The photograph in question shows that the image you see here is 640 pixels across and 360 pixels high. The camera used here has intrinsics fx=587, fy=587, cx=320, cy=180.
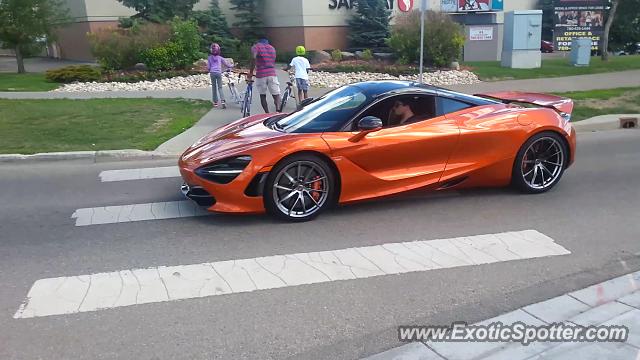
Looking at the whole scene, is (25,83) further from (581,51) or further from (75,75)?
(581,51)

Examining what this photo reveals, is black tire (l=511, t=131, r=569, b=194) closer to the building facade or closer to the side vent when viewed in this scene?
the side vent

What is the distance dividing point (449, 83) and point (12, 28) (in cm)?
1682

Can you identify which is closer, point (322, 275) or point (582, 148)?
point (322, 275)

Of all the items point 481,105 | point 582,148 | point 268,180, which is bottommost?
point 582,148

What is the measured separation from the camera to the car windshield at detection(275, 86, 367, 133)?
20.2 ft

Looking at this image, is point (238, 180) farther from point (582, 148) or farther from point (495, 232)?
point (582, 148)

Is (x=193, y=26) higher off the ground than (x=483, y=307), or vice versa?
(x=193, y=26)

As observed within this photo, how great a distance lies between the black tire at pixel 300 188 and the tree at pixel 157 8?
23.1m

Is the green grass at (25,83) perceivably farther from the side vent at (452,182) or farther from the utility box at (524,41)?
the utility box at (524,41)

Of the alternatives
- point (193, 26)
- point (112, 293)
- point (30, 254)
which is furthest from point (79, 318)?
point (193, 26)

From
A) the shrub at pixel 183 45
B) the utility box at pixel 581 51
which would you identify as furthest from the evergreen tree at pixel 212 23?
the utility box at pixel 581 51

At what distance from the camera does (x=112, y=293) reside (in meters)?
4.33

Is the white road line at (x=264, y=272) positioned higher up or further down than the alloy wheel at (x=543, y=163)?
further down

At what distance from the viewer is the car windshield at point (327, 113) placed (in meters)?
6.17
